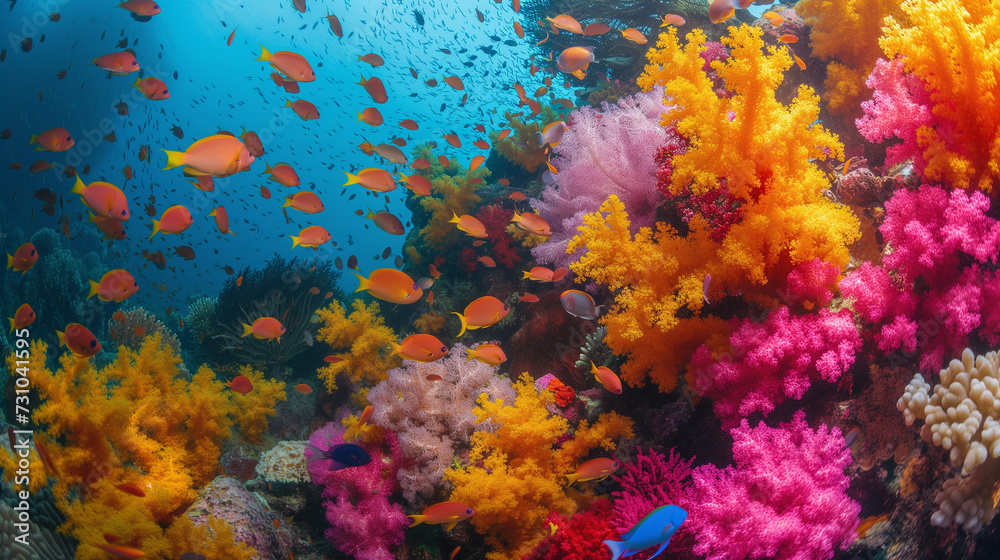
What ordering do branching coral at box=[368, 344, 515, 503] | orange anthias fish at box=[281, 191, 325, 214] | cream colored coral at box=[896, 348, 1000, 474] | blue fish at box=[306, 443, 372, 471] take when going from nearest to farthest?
cream colored coral at box=[896, 348, 1000, 474] < blue fish at box=[306, 443, 372, 471] < branching coral at box=[368, 344, 515, 503] < orange anthias fish at box=[281, 191, 325, 214]

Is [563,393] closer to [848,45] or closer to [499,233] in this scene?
[499,233]

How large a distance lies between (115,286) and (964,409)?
7059 millimetres

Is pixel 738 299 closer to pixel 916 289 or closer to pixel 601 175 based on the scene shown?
pixel 916 289

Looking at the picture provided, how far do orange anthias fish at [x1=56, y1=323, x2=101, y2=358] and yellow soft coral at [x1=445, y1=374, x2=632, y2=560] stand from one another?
3509 mm

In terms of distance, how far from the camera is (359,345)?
20.3 ft

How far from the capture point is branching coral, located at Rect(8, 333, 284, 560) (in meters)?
3.00

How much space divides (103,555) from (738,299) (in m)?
4.95

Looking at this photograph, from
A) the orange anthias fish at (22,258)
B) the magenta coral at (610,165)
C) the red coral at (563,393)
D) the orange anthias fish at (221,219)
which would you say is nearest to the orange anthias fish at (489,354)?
the red coral at (563,393)

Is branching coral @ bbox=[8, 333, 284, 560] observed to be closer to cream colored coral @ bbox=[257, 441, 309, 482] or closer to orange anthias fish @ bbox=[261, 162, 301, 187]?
cream colored coral @ bbox=[257, 441, 309, 482]

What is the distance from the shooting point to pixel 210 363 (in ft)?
26.6

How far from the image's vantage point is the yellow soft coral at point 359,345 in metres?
6.17

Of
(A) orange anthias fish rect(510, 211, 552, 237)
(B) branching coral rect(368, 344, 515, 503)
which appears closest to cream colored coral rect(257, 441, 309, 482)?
(B) branching coral rect(368, 344, 515, 503)

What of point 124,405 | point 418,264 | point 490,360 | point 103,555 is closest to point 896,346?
point 490,360

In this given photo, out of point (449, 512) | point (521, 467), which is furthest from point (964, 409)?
point (449, 512)
